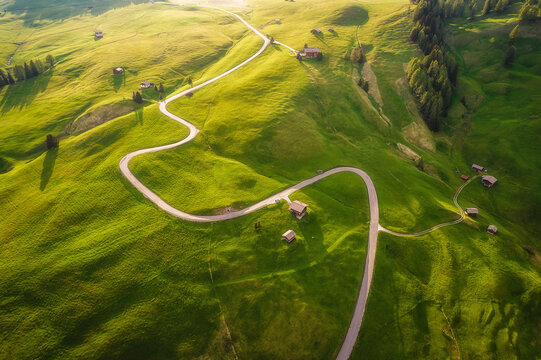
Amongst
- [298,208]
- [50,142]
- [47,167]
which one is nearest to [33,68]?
[50,142]

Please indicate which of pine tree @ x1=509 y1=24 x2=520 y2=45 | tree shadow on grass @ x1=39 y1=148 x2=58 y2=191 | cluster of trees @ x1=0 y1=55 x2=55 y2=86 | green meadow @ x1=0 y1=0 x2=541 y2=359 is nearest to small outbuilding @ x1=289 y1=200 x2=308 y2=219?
green meadow @ x1=0 y1=0 x2=541 y2=359

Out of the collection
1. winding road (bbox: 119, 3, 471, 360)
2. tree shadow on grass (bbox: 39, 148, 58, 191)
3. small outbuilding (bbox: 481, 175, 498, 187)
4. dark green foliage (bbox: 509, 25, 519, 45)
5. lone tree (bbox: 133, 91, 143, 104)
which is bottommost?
small outbuilding (bbox: 481, 175, 498, 187)

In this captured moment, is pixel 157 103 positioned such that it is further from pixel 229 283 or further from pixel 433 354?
pixel 433 354

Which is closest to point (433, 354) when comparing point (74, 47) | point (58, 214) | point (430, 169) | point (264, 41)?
point (430, 169)

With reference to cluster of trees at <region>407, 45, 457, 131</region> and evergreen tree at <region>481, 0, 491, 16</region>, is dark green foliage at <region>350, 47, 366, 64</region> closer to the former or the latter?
cluster of trees at <region>407, 45, 457, 131</region>

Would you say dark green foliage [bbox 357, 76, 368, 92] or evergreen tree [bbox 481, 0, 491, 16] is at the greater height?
evergreen tree [bbox 481, 0, 491, 16]
